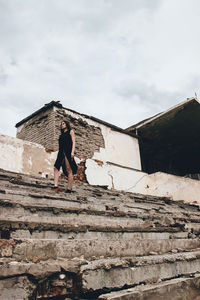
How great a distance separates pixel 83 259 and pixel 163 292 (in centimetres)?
61

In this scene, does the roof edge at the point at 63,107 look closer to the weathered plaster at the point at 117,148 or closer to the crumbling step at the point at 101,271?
the weathered plaster at the point at 117,148

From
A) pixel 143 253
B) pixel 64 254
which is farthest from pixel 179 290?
pixel 64 254

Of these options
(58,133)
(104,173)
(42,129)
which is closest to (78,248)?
(58,133)

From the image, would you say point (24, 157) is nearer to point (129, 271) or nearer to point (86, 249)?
point (86, 249)

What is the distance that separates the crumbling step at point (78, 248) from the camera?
175 cm

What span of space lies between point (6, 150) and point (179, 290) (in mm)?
6063

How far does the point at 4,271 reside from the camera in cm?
141

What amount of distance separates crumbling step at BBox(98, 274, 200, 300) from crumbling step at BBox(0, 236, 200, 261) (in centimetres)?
45

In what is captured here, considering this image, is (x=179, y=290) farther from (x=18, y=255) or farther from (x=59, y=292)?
(x=18, y=255)

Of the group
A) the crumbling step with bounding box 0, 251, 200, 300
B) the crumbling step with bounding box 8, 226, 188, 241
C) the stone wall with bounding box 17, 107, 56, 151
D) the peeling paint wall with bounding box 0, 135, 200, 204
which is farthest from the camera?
the stone wall with bounding box 17, 107, 56, 151

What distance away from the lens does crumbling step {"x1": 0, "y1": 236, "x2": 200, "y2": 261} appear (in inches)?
69.1

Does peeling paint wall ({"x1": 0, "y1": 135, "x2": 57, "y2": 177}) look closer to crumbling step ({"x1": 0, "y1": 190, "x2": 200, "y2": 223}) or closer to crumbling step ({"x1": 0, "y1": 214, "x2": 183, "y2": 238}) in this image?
crumbling step ({"x1": 0, "y1": 190, "x2": 200, "y2": 223})

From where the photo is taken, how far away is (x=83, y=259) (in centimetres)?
195

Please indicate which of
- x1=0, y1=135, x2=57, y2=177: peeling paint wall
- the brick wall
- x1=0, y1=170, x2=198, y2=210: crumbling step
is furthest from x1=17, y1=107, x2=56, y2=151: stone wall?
x1=0, y1=170, x2=198, y2=210: crumbling step
